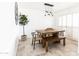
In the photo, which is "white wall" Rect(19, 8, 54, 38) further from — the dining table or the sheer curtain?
the sheer curtain

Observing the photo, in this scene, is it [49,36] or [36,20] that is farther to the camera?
[49,36]

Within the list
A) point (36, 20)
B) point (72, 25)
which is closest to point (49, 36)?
point (72, 25)

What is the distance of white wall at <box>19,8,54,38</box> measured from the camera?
1.45m

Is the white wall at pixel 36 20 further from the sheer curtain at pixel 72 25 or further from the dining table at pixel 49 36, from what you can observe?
the sheer curtain at pixel 72 25

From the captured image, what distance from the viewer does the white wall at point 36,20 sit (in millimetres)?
1449

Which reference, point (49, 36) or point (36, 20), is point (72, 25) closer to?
point (49, 36)

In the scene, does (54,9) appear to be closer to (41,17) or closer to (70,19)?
(41,17)

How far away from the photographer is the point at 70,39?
2.18 m

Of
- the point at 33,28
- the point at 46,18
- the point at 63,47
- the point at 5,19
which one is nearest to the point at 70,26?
the point at 63,47

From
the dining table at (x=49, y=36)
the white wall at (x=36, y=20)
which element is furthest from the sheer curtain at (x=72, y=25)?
the white wall at (x=36, y=20)

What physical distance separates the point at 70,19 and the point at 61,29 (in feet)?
1.57

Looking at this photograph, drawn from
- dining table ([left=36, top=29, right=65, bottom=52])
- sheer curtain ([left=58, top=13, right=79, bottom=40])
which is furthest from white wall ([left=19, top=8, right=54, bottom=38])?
sheer curtain ([left=58, top=13, right=79, bottom=40])

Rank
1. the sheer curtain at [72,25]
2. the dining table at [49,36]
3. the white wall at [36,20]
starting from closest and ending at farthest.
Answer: the white wall at [36,20], the dining table at [49,36], the sheer curtain at [72,25]

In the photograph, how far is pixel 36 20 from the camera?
59.0 inches
